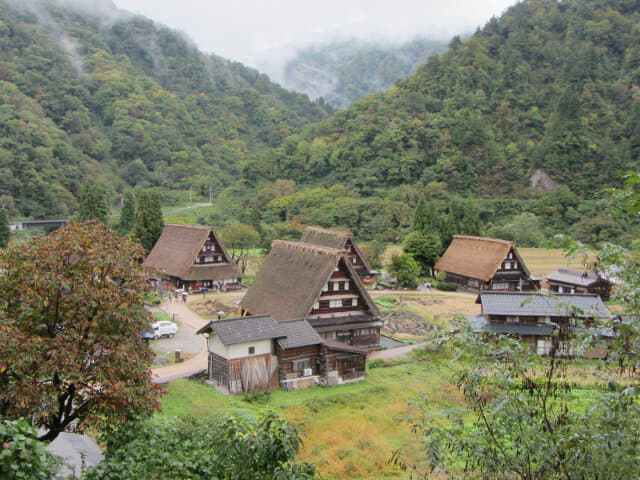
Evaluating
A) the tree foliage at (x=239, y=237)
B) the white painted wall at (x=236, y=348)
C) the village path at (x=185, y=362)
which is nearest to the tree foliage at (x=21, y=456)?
the village path at (x=185, y=362)

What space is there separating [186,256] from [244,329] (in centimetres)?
2049

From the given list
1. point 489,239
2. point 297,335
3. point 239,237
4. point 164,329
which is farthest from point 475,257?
point 164,329

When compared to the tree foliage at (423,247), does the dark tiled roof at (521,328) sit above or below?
below

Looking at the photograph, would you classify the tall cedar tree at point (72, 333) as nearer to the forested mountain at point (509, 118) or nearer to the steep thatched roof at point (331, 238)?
the steep thatched roof at point (331, 238)

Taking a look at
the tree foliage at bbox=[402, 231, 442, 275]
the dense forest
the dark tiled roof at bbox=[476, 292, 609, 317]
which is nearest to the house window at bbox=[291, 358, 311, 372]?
the dark tiled roof at bbox=[476, 292, 609, 317]

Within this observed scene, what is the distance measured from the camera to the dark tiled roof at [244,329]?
763 inches

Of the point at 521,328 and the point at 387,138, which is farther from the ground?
the point at 387,138

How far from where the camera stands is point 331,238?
37.4 meters

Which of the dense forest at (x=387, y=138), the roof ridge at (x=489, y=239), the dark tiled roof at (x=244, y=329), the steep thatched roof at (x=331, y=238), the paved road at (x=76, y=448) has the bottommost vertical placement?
the paved road at (x=76, y=448)

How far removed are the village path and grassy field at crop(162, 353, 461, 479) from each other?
54.3 inches

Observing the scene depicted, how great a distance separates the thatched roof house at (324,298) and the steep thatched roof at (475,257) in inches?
691

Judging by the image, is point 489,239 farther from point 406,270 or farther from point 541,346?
point 541,346

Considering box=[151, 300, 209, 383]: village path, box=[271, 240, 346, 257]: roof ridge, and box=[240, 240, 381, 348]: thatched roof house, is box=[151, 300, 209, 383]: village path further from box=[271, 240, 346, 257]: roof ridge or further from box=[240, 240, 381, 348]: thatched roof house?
box=[271, 240, 346, 257]: roof ridge

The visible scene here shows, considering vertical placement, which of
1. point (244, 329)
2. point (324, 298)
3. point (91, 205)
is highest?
point (91, 205)
